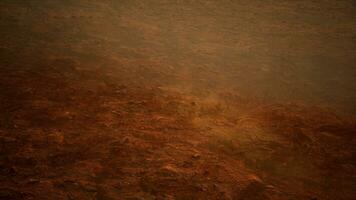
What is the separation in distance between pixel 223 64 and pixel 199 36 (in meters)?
1.61

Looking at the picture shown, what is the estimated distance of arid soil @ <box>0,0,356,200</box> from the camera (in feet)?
7.73

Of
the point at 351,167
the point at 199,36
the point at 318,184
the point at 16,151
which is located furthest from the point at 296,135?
the point at 199,36

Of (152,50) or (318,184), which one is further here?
(152,50)

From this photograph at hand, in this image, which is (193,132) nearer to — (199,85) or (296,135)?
(296,135)

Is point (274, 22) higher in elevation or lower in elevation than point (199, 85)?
higher

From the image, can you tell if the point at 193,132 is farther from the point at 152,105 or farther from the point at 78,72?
the point at 78,72

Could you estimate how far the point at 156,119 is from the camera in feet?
11.1

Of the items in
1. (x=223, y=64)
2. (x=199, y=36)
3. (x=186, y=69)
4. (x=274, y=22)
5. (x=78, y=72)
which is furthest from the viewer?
(x=274, y=22)

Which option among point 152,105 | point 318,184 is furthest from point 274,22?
point 318,184

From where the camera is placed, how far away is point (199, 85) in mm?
4730

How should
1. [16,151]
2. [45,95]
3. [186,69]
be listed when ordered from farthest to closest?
[186,69] < [45,95] < [16,151]

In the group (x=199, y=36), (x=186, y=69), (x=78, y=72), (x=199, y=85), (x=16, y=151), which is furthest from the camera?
(x=199, y=36)

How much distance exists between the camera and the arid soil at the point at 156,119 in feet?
7.73

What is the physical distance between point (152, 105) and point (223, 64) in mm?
2670
